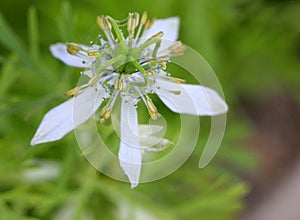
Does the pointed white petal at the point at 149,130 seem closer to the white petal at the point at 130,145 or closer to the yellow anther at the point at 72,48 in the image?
the white petal at the point at 130,145

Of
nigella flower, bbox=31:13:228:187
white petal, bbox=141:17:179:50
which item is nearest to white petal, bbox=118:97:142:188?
nigella flower, bbox=31:13:228:187

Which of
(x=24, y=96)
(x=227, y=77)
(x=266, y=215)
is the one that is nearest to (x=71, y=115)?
(x=24, y=96)

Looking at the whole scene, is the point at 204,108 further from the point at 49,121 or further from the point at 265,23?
the point at 265,23

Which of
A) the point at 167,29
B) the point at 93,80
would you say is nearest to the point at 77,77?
the point at 167,29

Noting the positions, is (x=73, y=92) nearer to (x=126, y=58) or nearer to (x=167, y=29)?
(x=126, y=58)

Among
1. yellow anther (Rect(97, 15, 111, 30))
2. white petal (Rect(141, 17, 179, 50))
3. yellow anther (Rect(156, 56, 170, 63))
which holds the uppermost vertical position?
white petal (Rect(141, 17, 179, 50))

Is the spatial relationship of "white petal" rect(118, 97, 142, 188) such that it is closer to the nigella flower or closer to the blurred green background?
the nigella flower

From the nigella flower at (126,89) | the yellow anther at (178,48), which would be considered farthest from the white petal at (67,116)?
the yellow anther at (178,48)
